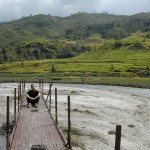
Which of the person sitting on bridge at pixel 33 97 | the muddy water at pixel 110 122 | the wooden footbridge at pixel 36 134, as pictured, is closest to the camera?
the wooden footbridge at pixel 36 134

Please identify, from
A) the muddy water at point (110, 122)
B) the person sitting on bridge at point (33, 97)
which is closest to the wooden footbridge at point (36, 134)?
the muddy water at point (110, 122)

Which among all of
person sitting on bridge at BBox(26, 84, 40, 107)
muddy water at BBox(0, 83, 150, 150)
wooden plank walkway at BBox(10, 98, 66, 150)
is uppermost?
person sitting on bridge at BBox(26, 84, 40, 107)

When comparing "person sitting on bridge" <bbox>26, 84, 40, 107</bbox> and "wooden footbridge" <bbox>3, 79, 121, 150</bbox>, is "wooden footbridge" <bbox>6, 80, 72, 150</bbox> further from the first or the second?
"person sitting on bridge" <bbox>26, 84, 40, 107</bbox>

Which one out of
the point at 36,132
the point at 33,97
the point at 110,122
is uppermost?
the point at 33,97

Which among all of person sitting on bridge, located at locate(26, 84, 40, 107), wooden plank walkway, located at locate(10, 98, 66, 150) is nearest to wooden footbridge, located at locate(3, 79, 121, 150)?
wooden plank walkway, located at locate(10, 98, 66, 150)

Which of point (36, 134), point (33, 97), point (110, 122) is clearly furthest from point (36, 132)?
point (110, 122)

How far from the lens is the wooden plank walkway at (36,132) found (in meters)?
18.1

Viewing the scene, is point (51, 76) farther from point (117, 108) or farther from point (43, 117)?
point (43, 117)

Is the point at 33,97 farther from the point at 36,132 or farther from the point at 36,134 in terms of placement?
the point at 36,134

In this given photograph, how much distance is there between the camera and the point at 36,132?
69.3 feet

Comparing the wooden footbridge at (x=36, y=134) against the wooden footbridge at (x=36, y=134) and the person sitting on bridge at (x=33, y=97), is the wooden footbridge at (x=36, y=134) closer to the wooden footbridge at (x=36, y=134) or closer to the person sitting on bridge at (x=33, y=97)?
the wooden footbridge at (x=36, y=134)

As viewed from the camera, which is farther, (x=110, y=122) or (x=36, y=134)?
(x=110, y=122)

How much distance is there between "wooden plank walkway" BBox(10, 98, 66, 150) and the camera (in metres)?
18.1

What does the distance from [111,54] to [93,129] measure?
4891 inches
